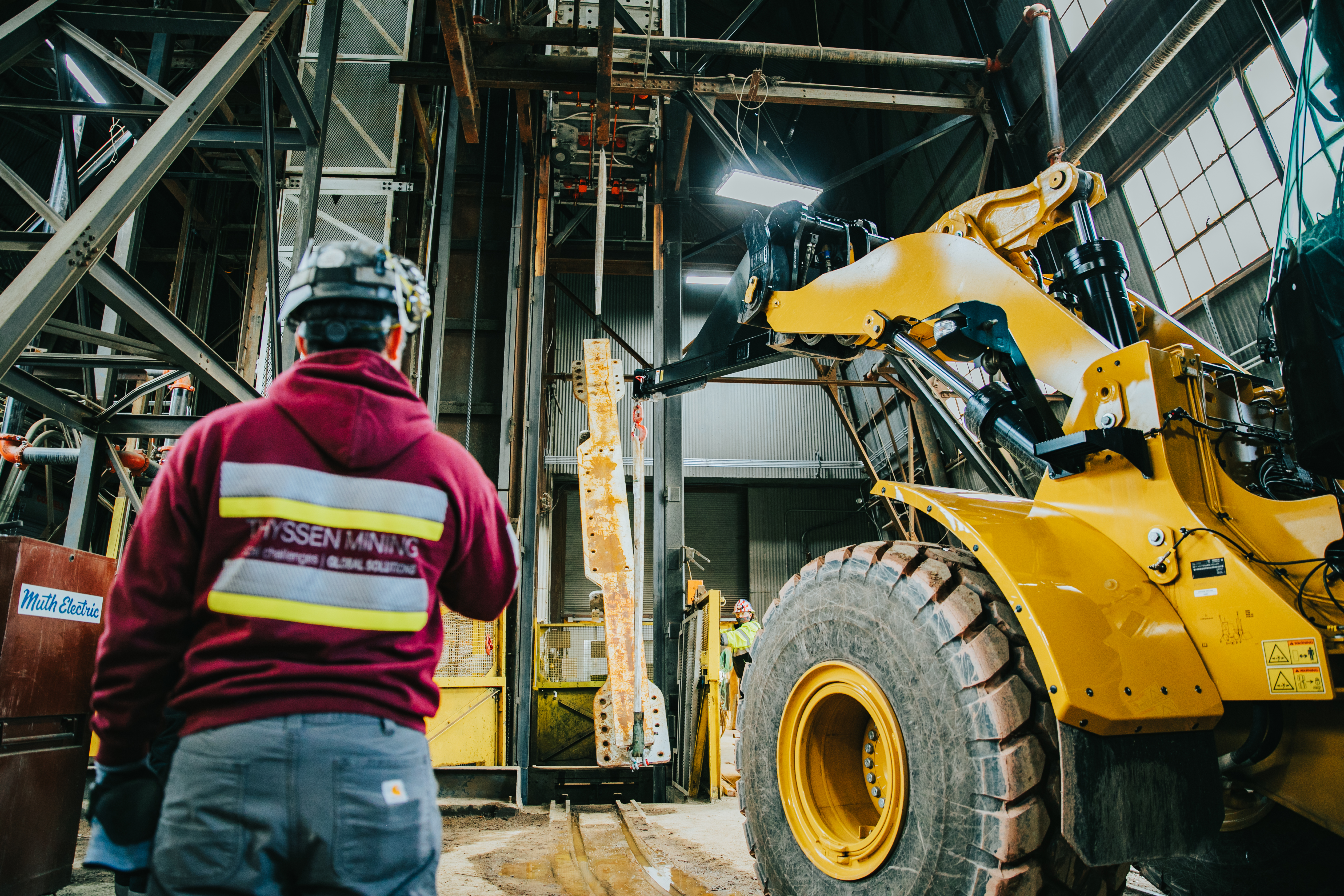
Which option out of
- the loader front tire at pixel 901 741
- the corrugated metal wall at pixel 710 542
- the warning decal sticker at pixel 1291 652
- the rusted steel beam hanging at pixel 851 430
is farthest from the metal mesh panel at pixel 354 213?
the corrugated metal wall at pixel 710 542

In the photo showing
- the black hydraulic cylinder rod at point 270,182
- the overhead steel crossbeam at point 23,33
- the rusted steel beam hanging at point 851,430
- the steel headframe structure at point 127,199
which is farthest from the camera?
the rusted steel beam hanging at point 851,430

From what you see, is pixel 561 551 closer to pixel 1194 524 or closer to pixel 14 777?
pixel 14 777

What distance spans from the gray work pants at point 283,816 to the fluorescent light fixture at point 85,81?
4589 mm

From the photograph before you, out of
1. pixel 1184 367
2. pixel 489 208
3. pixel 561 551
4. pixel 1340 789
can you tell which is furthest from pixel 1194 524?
pixel 561 551

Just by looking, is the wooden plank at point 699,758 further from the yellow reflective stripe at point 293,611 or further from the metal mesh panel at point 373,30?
the metal mesh panel at point 373,30

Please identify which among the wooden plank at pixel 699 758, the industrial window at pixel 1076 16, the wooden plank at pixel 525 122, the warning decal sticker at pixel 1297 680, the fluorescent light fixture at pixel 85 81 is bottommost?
the wooden plank at pixel 699 758

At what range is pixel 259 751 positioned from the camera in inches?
50.9

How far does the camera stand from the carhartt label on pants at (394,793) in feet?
4.45

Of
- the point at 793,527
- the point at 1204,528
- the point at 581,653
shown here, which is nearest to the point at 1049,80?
the point at 1204,528

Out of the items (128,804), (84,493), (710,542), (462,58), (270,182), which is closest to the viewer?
(128,804)

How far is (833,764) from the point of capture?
3.02m

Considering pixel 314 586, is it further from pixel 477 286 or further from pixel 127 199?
pixel 477 286

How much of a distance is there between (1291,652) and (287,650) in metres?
2.42

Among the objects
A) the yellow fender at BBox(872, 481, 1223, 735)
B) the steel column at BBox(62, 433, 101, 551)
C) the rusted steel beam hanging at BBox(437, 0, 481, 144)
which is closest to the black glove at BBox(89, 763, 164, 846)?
the yellow fender at BBox(872, 481, 1223, 735)
